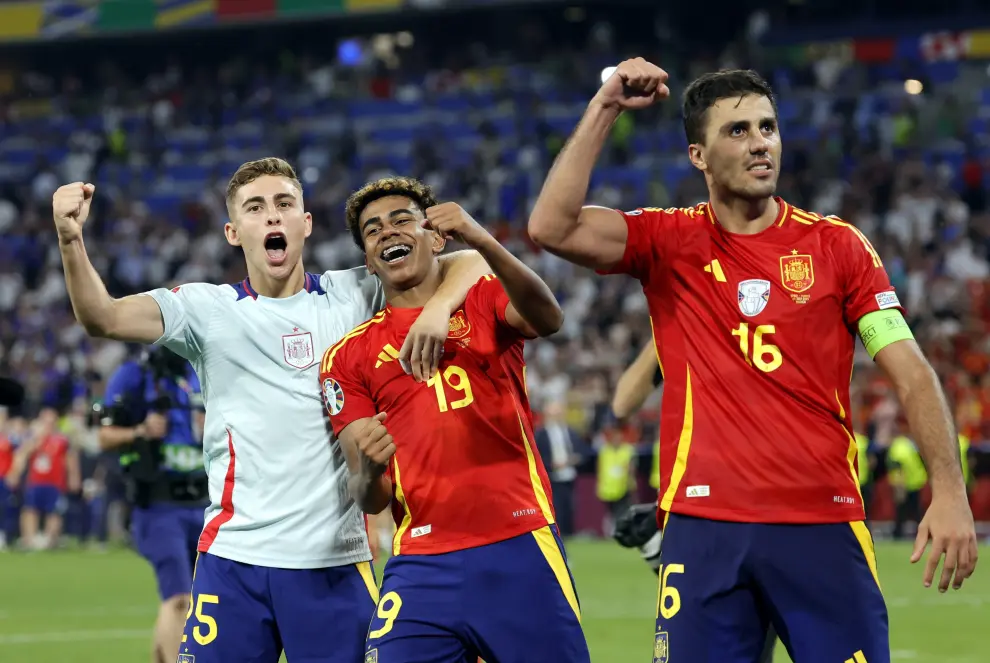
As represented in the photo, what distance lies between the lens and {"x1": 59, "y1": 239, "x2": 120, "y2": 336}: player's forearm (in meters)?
5.38

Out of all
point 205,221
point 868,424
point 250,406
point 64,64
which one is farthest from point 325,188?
point 250,406

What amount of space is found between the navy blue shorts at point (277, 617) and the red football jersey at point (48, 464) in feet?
68.4

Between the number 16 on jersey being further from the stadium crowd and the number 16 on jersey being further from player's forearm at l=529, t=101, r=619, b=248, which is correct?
the stadium crowd

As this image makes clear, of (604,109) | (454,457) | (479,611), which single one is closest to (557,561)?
(479,611)

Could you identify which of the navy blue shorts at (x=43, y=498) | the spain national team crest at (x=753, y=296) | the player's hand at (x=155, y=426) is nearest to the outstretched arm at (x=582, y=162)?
the spain national team crest at (x=753, y=296)

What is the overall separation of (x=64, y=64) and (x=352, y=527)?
34.9m

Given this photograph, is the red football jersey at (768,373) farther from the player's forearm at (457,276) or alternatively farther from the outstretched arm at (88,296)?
the outstretched arm at (88,296)

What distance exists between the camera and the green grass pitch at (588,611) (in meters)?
11.9

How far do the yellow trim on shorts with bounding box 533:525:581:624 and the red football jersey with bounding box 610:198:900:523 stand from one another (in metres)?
0.54

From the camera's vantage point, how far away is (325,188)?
107 ft

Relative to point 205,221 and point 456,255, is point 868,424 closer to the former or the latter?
point 205,221

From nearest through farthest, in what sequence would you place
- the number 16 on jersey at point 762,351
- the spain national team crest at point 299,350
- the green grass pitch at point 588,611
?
the number 16 on jersey at point 762,351
the spain national team crest at point 299,350
the green grass pitch at point 588,611

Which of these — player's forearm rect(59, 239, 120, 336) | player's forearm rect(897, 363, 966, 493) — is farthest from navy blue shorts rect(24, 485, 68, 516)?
player's forearm rect(897, 363, 966, 493)

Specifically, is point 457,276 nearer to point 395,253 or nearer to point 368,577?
point 395,253
